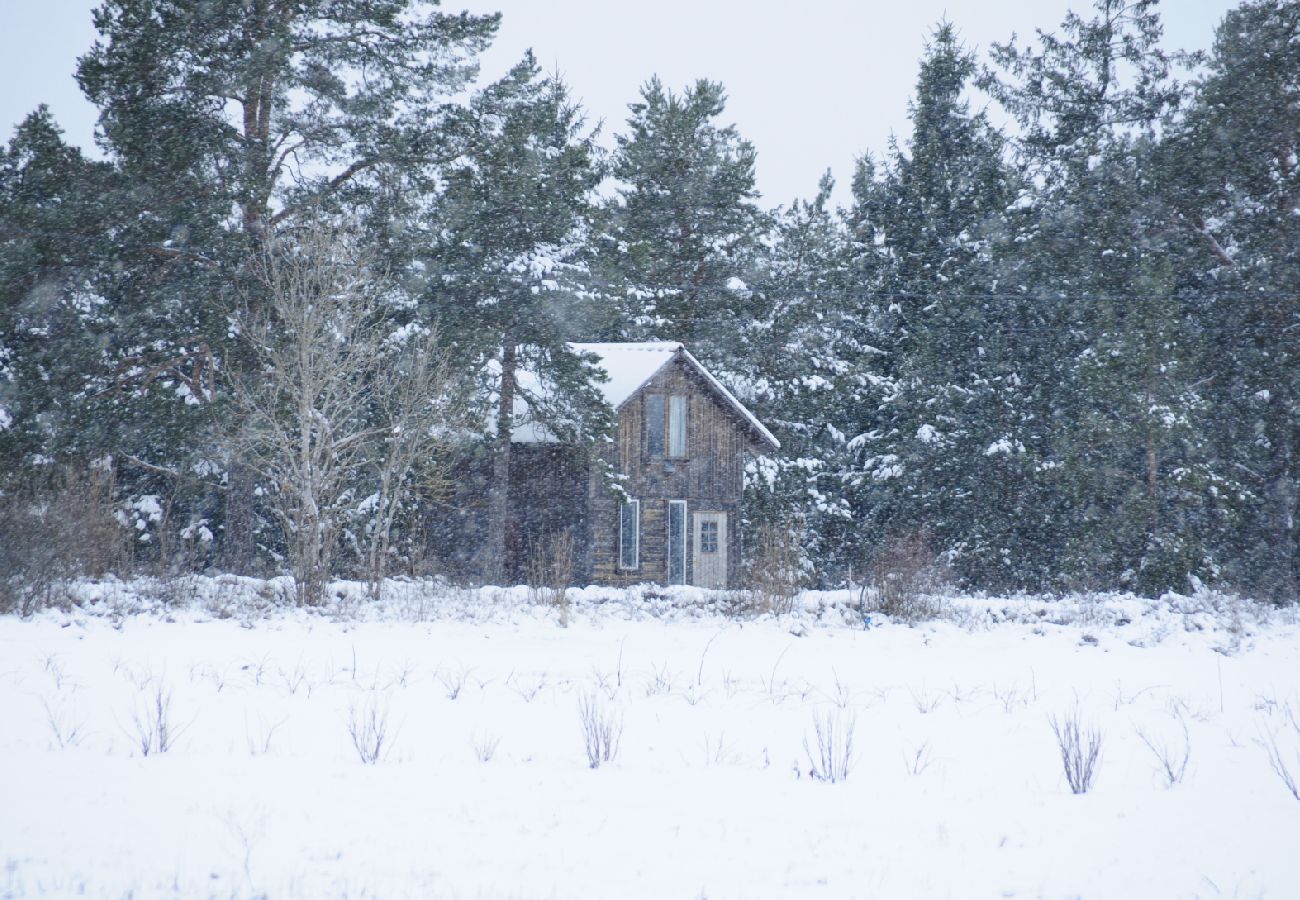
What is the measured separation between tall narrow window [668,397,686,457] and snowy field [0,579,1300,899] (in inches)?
594

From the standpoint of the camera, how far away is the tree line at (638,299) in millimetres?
18984

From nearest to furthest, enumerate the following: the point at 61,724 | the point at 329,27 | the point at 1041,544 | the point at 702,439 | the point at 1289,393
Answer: the point at 61,724 → the point at 329,27 → the point at 1289,393 → the point at 702,439 → the point at 1041,544

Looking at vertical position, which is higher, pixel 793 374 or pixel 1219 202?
pixel 1219 202

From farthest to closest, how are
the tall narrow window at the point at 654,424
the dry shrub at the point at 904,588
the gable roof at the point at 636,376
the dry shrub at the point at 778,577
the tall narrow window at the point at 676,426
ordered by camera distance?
the tall narrow window at the point at 676,426
the tall narrow window at the point at 654,424
the gable roof at the point at 636,376
the dry shrub at the point at 778,577
the dry shrub at the point at 904,588

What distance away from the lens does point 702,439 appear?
1073 inches

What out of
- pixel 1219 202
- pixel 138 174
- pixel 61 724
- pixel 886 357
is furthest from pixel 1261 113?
pixel 61 724

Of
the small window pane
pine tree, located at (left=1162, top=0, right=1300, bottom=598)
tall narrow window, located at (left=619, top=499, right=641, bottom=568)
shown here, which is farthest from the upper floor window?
pine tree, located at (left=1162, top=0, right=1300, bottom=598)

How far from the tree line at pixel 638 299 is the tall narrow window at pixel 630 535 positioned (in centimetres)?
335

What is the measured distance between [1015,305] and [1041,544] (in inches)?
274

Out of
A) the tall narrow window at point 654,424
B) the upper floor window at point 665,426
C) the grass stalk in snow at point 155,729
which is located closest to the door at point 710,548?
the upper floor window at point 665,426

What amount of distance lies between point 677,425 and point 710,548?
3.43m

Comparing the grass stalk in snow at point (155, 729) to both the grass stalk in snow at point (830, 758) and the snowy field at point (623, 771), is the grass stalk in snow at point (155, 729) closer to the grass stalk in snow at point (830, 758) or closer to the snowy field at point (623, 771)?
the snowy field at point (623, 771)

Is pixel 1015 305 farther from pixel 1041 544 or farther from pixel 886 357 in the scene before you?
pixel 1041 544

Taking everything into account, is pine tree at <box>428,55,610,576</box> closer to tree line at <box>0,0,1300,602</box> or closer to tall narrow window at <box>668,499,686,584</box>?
tree line at <box>0,0,1300,602</box>
